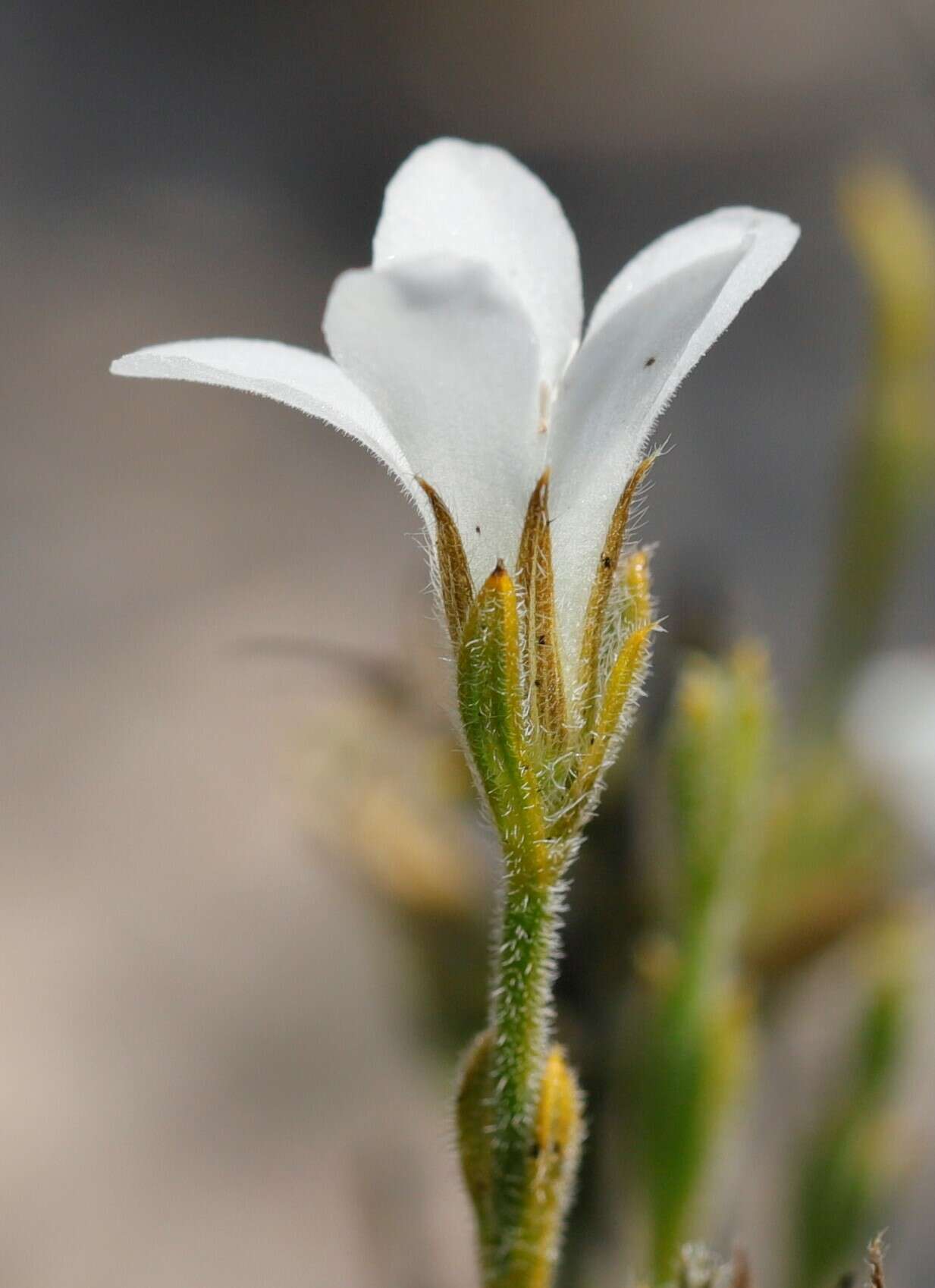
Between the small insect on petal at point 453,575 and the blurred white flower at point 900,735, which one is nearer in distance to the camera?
the small insect on petal at point 453,575

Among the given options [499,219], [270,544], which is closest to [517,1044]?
[499,219]

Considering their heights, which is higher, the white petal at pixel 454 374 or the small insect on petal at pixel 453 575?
the white petal at pixel 454 374

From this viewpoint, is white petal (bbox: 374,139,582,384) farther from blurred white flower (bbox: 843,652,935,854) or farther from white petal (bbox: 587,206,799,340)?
blurred white flower (bbox: 843,652,935,854)

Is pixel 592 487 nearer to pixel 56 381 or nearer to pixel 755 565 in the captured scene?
pixel 755 565

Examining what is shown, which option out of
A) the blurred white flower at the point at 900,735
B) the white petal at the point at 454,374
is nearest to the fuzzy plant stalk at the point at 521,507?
the white petal at the point at 454,374

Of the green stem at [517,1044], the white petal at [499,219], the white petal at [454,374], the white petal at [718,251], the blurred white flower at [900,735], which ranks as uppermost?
the white petal at [499,219]

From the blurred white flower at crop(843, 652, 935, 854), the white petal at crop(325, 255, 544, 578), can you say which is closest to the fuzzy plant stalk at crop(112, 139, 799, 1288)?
the white petal at crop(325, 255, 544, 578)

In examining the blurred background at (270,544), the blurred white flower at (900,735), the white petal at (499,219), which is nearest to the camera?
the white petal at (499,219)

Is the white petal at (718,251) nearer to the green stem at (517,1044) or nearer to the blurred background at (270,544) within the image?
the green stem at (517,1044)

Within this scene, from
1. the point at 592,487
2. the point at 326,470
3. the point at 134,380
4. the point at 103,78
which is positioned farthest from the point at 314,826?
the point at 103,78
